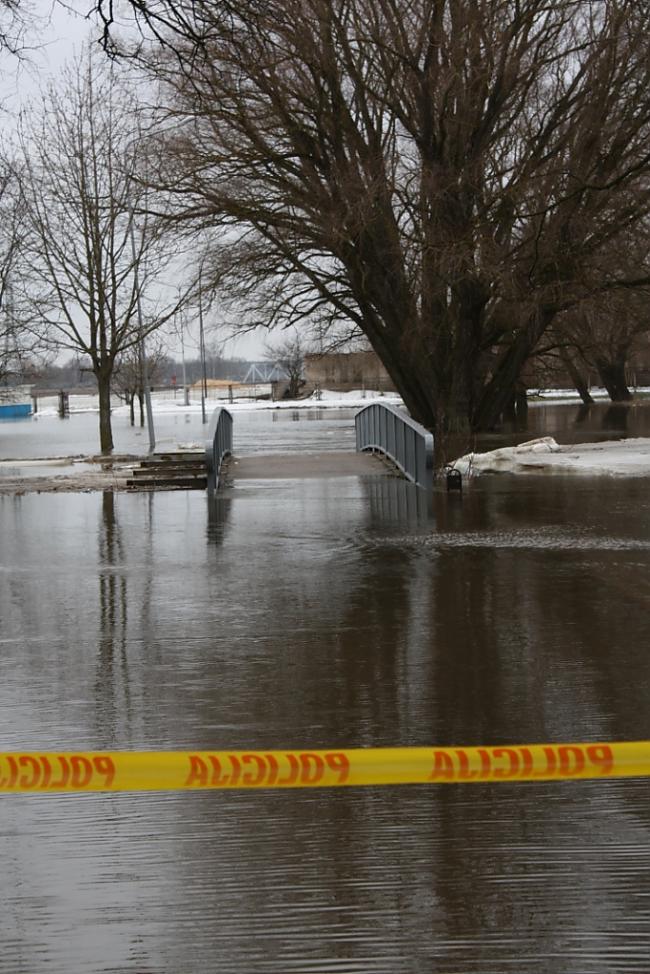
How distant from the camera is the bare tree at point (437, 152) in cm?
2931

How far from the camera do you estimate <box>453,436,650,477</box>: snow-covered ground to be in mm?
25000

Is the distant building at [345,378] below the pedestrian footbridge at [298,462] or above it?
above

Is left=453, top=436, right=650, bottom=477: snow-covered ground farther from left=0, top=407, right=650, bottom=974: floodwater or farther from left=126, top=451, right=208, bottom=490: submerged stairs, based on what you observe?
left=0, top=407, right=650, bottom=974: floodwater

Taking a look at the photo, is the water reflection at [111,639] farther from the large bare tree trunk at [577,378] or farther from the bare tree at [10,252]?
the large bare tree trunk at [577,378]

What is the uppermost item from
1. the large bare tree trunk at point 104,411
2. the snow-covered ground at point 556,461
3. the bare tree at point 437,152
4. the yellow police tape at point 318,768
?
the bare tree at point 437,152

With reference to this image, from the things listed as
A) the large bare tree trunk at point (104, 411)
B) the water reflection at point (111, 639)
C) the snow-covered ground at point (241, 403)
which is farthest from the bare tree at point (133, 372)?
the water reflection at point (111, 639)

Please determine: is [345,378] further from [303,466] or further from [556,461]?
[556,461]

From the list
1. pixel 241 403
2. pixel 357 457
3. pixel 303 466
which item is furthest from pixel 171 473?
pixel 241 403

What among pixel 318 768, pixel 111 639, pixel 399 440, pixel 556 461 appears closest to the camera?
pixel 318 768

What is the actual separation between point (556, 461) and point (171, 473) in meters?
7.74

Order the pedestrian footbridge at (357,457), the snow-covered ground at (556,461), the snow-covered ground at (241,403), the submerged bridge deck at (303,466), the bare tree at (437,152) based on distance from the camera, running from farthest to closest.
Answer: the snow-covered ground at (241,403), the bare tree at (437,152), the snow-covered ground at (556,461), the submerged bridge deck at (303,466), the pedestrian footbridge at (357,457)

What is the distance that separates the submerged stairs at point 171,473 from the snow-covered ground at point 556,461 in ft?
15.9

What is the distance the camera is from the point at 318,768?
4.64 m

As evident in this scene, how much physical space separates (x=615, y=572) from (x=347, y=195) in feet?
61.3
